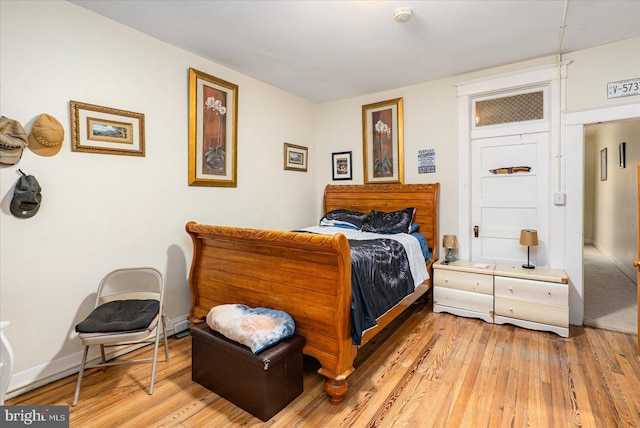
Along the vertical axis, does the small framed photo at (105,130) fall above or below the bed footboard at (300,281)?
above

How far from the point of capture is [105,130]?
8.00 ft

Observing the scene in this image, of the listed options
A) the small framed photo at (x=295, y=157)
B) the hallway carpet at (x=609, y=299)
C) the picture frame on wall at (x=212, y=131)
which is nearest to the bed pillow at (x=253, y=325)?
the picture frame on wall at (x=212, y=131)

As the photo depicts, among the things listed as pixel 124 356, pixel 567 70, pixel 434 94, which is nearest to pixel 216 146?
pixel 124 356

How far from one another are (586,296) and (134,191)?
4.97m

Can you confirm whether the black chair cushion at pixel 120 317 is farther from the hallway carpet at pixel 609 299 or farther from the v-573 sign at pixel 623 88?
the v-573 sign at pixel 623 88

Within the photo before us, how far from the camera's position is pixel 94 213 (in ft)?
7.82

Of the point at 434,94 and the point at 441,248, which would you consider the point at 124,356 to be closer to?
the point at 441,248

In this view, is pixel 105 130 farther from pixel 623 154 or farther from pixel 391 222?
pixel 623 154

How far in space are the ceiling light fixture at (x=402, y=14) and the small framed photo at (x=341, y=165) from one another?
6.91ft

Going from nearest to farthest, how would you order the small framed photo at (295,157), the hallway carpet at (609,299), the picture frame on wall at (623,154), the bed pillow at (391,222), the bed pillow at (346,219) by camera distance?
the hallway carpet at (609,299) < the bed pillow at (391,222) < the bed pillow at (346,219) < the small framed photo at (295,157) < the picture frame on wall at (623,154)

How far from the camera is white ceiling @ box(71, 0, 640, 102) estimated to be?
2.30 m

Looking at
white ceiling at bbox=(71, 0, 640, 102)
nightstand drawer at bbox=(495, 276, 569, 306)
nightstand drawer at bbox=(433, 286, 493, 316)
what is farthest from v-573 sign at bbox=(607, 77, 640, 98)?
nightstand drawer at bbox=(433, 286, 493, 316)

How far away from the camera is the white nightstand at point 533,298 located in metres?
2.78

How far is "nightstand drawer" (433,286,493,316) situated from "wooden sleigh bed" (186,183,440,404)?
1.05 ft
